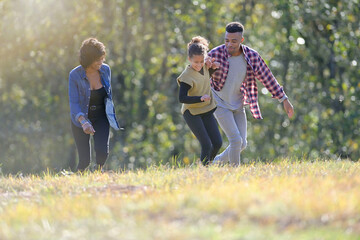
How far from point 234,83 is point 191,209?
10.7 feet

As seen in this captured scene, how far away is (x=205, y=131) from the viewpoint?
25.4 feet

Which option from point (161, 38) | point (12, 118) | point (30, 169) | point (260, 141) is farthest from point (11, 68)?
point (260, 141)

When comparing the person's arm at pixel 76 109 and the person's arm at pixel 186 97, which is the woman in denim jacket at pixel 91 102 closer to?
the person's arm at pixel 76 109

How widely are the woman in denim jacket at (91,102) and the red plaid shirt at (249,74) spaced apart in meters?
1.25

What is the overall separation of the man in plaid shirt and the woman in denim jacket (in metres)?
1.20

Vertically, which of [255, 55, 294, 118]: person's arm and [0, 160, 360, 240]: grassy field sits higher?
[255, 55, 294, 118]: person's arm

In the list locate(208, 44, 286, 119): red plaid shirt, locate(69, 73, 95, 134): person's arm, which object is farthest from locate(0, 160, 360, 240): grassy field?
locate(208, 44, 286, 119): red plaid shirt

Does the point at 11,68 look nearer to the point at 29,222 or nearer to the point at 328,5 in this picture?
the point at 328,5

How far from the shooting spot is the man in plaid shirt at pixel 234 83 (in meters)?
7.80

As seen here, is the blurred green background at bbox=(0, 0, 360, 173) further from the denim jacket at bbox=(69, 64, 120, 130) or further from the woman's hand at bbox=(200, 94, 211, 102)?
the woman's hand at bbox=(200, 94, 211, 102)

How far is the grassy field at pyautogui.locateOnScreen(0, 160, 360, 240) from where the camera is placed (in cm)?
439

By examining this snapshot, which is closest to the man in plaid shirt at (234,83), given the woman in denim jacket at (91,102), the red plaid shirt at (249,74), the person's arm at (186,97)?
the red plaid shirt at (249,74)

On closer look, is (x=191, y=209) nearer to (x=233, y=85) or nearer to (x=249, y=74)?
(x=233, y=85)

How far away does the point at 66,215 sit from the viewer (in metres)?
4.92
